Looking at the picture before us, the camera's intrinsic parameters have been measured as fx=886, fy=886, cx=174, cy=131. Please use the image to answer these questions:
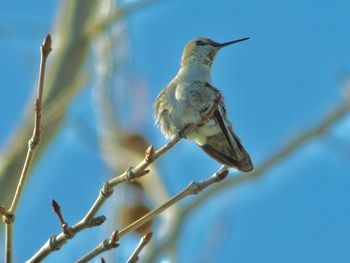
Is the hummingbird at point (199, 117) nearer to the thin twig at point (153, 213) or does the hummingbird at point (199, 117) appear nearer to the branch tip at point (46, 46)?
the thin twig at point (153, 213)

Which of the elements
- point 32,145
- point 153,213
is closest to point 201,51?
point 153,213

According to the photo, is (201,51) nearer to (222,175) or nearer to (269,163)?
(222,175)

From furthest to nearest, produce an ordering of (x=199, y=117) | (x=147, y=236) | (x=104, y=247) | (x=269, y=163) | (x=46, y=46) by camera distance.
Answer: (x=269, y=163), (x=199, y=117), (x=147, y=236), (x=104, y=247), (x=46, y=46)

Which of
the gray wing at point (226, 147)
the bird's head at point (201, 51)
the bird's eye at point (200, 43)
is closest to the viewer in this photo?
the gray wing at point (226, 147)

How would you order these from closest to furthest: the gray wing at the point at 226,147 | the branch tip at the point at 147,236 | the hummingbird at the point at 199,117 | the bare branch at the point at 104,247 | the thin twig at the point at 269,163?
1. the bare branch at the point at 104,247
2. the branch tip at the point at 147,236
3. the gray wing at the point at 226,147
4. the hummingbird at the point at 199,117
5. the thin twig at the point at 269,163

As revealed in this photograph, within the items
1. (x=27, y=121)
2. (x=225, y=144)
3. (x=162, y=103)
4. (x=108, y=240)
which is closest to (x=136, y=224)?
(x=108, y=240)

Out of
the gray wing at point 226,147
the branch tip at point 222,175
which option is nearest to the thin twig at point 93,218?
the branch tip at point 222,175

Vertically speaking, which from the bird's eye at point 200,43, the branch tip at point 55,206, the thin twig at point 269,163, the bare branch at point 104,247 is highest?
the thin twig at point 269,163
